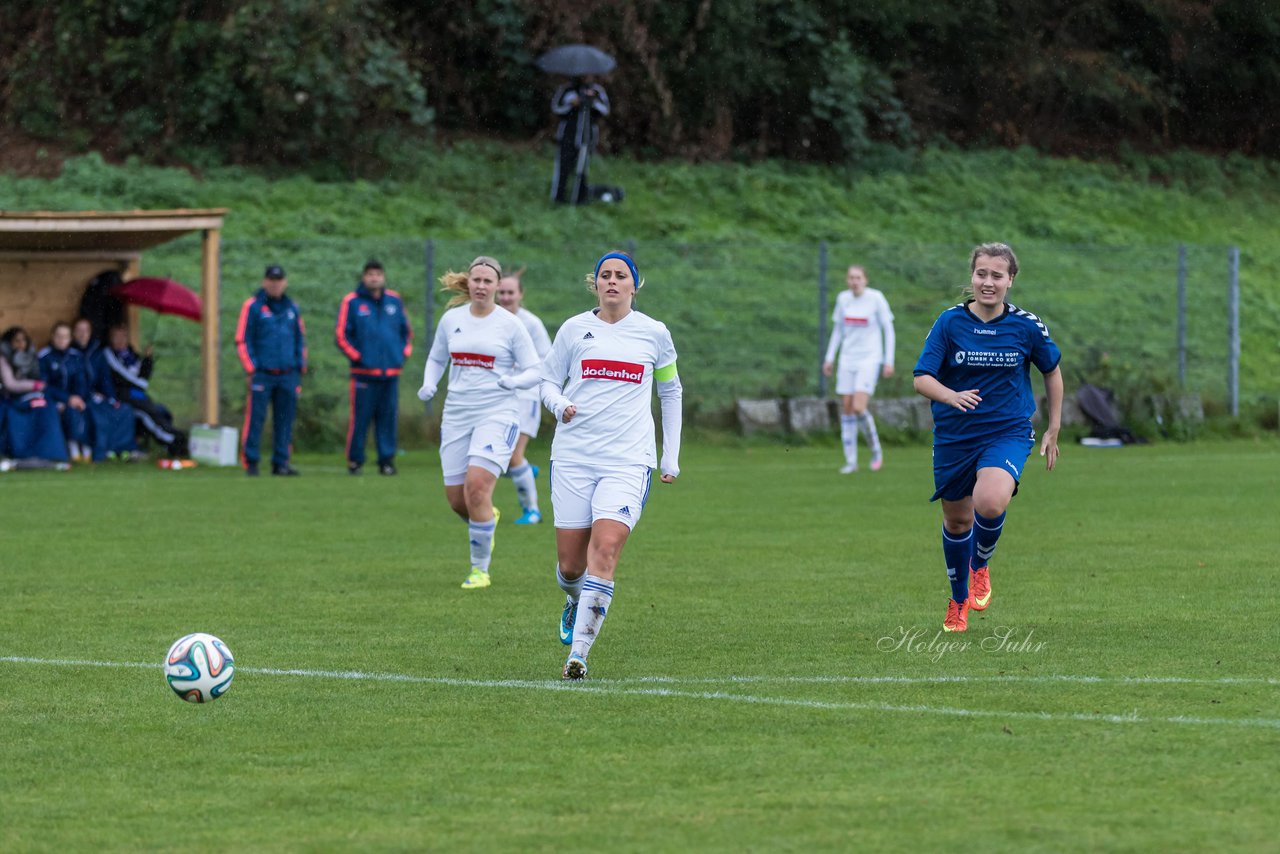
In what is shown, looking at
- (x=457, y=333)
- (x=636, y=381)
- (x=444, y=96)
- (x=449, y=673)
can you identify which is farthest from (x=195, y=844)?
(x=444, y=96)

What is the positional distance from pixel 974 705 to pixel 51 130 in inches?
1172

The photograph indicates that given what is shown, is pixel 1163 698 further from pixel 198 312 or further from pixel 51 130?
pixel 51 130

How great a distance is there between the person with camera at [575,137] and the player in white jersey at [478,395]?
2003cm

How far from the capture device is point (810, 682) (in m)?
8.30

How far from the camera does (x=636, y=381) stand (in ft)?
29.4

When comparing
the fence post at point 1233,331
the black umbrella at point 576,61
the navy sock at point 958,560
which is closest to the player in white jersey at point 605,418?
the navy sock at point 958,560

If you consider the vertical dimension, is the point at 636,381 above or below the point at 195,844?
above

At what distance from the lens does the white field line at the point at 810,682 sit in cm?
735

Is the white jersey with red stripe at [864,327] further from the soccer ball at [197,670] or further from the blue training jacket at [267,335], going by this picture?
the soccer ball at [197,670]

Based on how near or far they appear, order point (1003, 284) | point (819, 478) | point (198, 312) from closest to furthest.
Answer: point (1003, 284) < point (819, 478) < point (198, 312)

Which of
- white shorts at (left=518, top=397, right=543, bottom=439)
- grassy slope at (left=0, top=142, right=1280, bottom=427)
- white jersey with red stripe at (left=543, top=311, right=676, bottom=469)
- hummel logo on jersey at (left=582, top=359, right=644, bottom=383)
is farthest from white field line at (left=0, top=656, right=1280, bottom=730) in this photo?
grassy slope at (left=0, top=142, right=1280, bottom=427)

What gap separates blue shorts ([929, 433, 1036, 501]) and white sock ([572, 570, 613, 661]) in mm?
2009

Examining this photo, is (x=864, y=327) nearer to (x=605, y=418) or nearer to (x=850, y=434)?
(x=850, y=434)

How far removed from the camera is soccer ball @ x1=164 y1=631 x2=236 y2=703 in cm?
772
